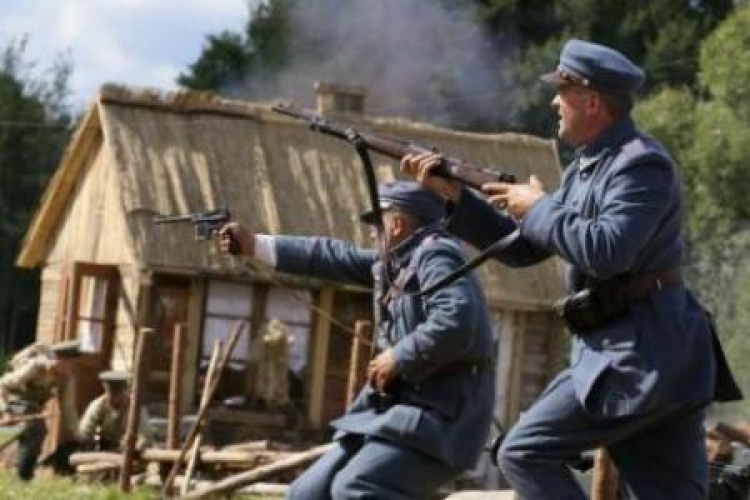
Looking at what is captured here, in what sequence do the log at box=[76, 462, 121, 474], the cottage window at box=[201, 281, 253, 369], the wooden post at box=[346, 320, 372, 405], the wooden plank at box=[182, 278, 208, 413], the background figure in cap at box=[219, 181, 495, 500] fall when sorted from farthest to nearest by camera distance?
the cottage window at box=[201, 281, 253, 369] < the wooden plank at box=[182, 278, 208, 413] < the log at box=[76, 462, 121, 474] < the wooden post at box=[346, 320, 372, 405] < the background figure in cap at box=[219, 181, 495, 500]

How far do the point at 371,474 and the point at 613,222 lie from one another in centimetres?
161

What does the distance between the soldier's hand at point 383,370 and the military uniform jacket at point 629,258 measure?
1.19 m

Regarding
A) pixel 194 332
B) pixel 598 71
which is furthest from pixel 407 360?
pixel 194 332

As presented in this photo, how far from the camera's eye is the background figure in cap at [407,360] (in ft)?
27.0

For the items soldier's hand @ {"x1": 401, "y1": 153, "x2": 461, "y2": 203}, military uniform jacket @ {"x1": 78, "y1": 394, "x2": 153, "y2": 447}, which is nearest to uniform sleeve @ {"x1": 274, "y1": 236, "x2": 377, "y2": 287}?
soldier's hand @ {"x1": 401, "y1": 153, "x2": 461, "y2": 203}

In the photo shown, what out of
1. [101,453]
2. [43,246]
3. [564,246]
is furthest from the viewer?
[43,246]

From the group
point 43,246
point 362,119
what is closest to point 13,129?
point 43,246

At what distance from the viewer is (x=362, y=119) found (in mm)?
29344

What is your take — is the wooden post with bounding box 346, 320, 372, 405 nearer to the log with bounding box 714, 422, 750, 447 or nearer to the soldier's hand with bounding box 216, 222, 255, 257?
the log with bounding box 714, 422, 750, 447

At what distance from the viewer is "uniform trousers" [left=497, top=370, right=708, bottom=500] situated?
7.18 m

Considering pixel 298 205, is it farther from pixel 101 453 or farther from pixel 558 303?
pixel 558 303

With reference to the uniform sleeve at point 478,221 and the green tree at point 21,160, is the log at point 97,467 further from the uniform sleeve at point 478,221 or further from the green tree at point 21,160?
the green tree at point 21,160

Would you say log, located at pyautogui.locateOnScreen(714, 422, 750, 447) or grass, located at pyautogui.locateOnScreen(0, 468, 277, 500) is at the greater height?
log, located at pyautogui.locateOnScreen(714, 422, 750, 447)

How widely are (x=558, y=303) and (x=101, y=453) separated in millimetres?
10431
